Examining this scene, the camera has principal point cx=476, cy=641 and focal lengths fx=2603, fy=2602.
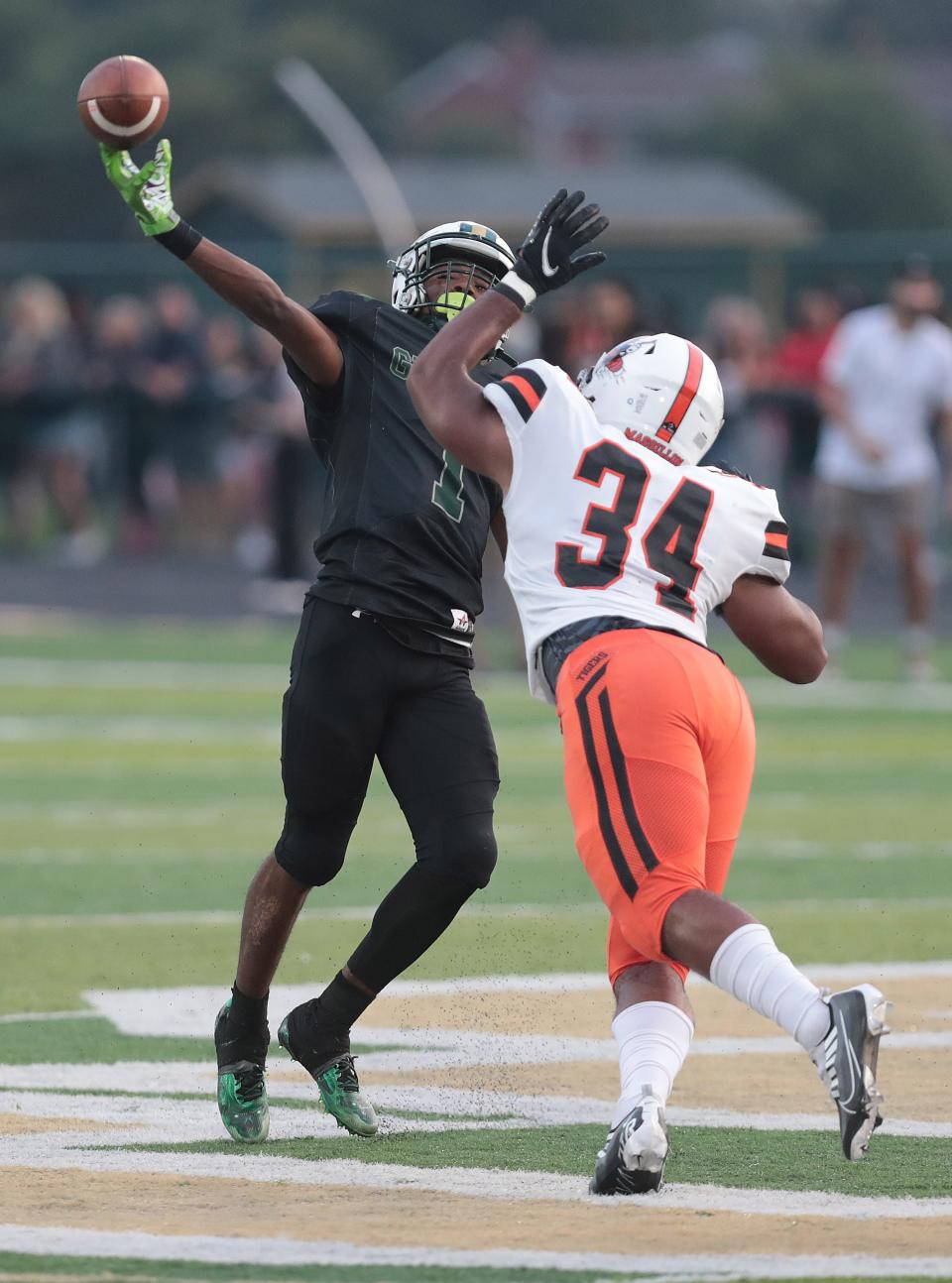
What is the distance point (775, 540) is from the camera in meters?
5.09

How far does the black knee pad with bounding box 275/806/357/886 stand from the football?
153 centimetres

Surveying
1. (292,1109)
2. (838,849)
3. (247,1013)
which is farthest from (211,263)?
(838,849)

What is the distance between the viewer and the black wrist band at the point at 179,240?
17.8ft

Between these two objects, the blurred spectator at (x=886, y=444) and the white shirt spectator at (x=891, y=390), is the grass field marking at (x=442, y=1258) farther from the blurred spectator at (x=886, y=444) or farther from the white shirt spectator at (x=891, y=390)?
the white shirt spectator at (x=891, y=390)

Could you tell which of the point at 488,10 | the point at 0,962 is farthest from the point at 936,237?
the point at 488,10

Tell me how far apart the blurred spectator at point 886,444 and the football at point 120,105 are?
976 cm

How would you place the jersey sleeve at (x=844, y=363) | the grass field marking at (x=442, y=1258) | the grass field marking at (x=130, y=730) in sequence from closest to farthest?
1. the grass field marking at (x=442, y=1258)
2. the grass field marking at (x=130, y=730)
3. the jersey sleeve at (x=844, y=363)

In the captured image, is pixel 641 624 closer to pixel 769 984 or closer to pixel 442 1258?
pixel 769 984

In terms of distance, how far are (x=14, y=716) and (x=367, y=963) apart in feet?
28.2

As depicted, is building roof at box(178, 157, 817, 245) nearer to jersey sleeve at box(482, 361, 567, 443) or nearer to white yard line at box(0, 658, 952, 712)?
white yard line at box(0, 658, 952, 712)

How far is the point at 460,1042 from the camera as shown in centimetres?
640

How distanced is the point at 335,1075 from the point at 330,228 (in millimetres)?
29214

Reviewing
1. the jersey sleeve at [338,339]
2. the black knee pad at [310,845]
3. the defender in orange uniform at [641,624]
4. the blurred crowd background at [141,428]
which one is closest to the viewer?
the defender in orange uniform at [641,624]

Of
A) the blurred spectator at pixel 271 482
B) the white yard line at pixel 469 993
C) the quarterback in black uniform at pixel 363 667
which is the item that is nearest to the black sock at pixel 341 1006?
the quarterback in black uniform at pixel 363 667
